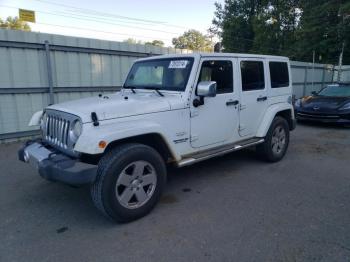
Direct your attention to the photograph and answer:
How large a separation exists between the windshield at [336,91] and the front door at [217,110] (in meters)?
6.90

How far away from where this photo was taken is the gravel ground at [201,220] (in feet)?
8.33

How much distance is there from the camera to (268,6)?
27719mm

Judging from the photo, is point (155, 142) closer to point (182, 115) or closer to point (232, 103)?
point (182, 115)

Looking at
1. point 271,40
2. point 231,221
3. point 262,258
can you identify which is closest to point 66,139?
point 231,221

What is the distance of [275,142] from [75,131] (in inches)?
146

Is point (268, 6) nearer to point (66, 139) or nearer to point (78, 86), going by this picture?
point (78, 86)

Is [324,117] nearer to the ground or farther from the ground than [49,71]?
nearer to the ground

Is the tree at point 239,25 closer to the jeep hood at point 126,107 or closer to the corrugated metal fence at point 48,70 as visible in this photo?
the corrugated metal fence at point 48,70

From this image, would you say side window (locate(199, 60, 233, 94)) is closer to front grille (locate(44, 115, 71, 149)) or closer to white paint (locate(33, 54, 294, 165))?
white paint (locate(33, 54, 294, 165))

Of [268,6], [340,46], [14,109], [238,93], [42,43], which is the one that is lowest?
[14,109]

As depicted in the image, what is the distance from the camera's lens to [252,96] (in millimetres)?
4535

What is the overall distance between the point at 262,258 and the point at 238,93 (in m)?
2.53

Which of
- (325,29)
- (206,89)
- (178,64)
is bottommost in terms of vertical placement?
(206,89)

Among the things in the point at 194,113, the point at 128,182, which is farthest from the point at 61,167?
the point at 194,113
